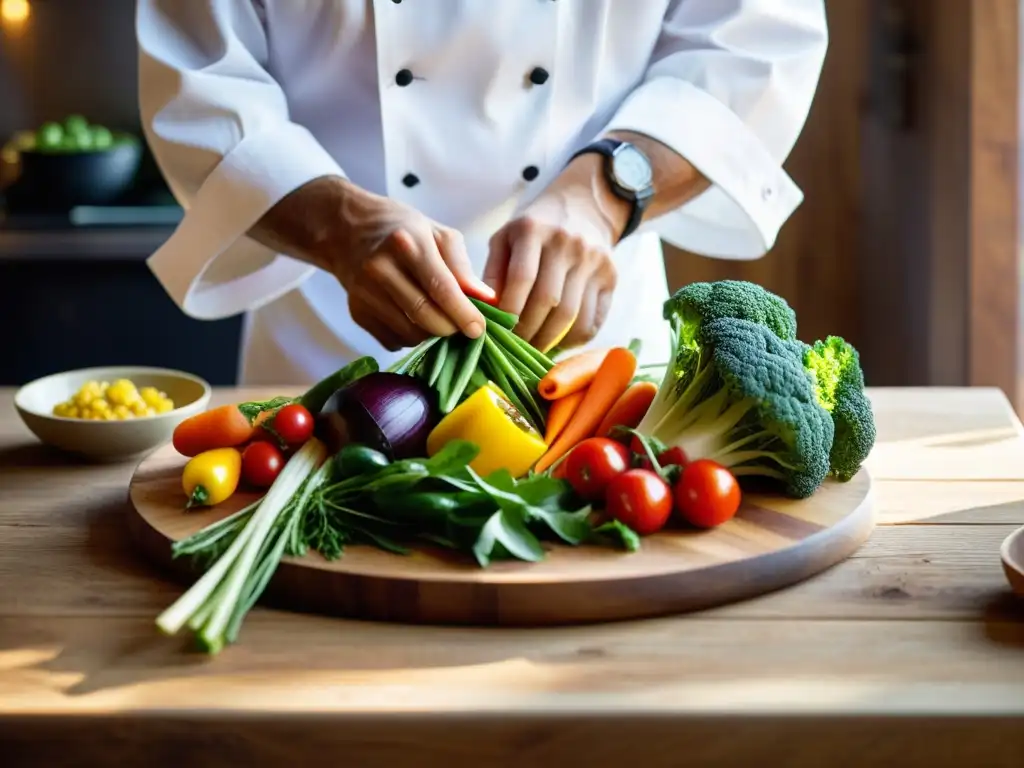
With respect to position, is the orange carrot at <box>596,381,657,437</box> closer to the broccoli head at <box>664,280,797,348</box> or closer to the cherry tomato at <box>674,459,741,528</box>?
the broccoli head at <box>664,280,797,348</box>

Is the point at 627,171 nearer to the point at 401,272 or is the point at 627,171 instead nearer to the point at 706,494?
the point at 401,272

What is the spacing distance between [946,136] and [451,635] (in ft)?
7.48

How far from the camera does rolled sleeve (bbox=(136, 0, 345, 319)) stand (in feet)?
5.38

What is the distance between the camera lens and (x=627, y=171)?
166cm

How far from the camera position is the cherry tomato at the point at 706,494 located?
1201 mm

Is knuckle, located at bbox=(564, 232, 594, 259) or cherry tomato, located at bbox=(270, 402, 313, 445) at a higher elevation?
knuckle, located at bbox=(564, 232, 594, 259)

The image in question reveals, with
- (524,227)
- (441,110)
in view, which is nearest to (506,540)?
(524,227)

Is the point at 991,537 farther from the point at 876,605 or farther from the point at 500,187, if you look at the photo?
the point at 500,187

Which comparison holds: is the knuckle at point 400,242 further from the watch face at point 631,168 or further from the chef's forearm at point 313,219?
the watch face at point 631,168

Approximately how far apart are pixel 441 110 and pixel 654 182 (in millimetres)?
323

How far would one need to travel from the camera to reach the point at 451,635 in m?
1.09

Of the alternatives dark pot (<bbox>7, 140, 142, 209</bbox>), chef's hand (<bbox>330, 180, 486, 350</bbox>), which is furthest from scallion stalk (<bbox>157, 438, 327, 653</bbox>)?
dark pot (<bbox>7, 140, 142, 209</bbox>)

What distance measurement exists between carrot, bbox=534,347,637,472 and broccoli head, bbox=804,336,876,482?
0.21 metres

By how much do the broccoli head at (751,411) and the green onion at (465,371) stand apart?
0.21 meters
